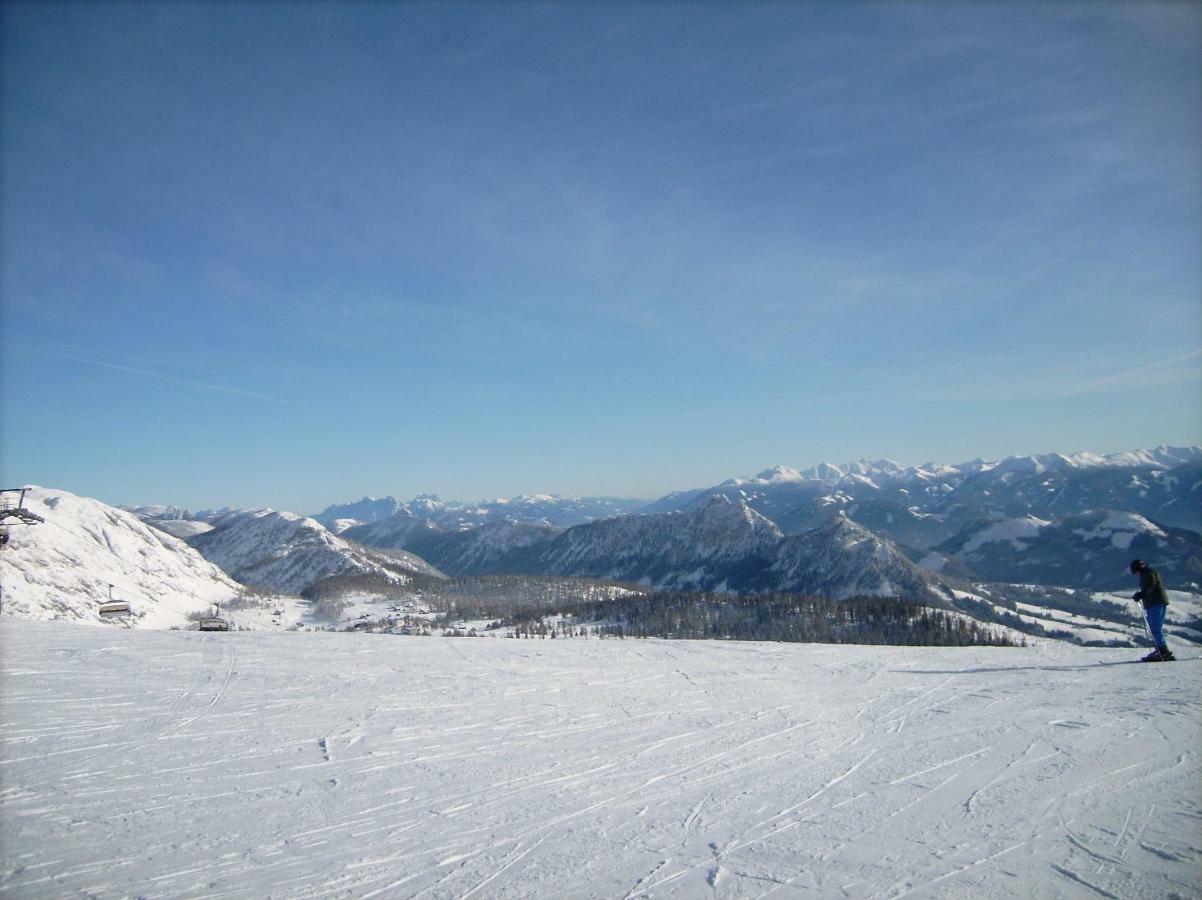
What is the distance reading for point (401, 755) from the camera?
9.67 meters

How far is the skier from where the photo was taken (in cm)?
1484

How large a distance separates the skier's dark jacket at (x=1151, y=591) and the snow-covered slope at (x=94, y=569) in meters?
125

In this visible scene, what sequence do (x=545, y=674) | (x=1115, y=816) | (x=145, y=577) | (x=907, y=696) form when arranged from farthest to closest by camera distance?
(x=145, y=577)
(x=545, y=674)
(x=907, y=696)
(x=1115, y=816)

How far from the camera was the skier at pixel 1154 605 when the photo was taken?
584 inches

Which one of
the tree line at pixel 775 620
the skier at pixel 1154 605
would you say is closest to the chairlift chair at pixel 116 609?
the skier at pixel 1154 605

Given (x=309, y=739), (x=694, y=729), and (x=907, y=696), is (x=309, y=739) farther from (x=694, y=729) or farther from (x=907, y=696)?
(x=907, y=696)

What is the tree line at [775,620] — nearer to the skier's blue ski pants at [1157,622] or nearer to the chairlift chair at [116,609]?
the chairlift chair at [116,609]

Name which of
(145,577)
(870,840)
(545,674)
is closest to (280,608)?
(145,577)

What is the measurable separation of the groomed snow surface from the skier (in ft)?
3.84

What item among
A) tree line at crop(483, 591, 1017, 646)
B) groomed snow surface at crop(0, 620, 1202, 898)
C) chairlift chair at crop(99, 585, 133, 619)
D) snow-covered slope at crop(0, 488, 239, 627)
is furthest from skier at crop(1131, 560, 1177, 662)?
snow-covered slope at crop(0, 488, 239, 627)

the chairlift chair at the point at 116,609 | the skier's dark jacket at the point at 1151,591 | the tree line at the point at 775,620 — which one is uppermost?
the skier's dark jacket at the point at 1151,591

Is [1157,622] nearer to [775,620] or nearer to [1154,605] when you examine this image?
[1154,605]

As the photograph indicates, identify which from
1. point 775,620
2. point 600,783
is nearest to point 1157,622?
point 600,783

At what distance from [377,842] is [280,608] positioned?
628 ft
